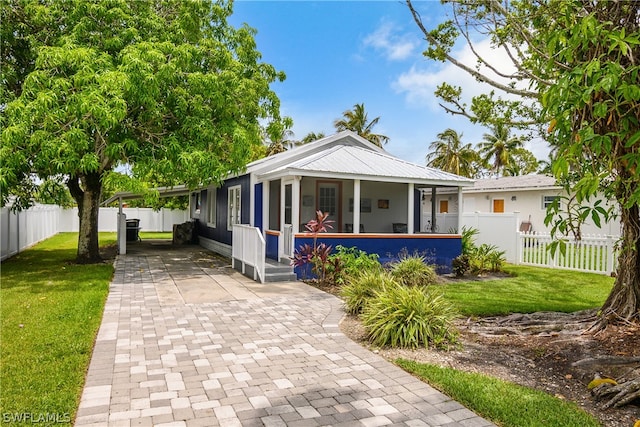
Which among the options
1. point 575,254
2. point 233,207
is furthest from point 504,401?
point 233,207

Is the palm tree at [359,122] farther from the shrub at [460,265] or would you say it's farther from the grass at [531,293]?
the grass at [531,293]

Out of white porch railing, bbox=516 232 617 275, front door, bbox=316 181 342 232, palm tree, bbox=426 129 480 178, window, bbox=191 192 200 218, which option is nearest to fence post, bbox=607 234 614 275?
white porch railing, bbox=516 232 617 275

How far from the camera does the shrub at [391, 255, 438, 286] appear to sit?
9805 millimetres

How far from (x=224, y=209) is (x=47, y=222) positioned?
40.4 feet

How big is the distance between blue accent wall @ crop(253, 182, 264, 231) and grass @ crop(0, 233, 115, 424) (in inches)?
163

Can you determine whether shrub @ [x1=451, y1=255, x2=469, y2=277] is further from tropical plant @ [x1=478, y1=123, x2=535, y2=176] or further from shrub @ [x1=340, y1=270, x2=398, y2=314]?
tropical plant @ [x1=478, y1=123, x2=535, y2=176]

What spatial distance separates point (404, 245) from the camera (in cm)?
1159

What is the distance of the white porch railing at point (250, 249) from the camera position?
32.5 ft

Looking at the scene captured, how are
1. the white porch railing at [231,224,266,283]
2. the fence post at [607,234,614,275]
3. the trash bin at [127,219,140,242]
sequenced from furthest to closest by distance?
the trash bin at [127,219,140,242] < the fence post at [607,234,614,275] < the white porch railing at [231,224,266,283]

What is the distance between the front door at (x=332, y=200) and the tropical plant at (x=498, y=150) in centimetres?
2904

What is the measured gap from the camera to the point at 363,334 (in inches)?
236

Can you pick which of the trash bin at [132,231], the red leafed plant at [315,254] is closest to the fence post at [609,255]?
the red leafed plant at [315,254]

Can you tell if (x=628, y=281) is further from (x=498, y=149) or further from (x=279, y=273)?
(x=498, y=149)

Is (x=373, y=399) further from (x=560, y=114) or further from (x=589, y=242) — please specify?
(x=589, y=242)
